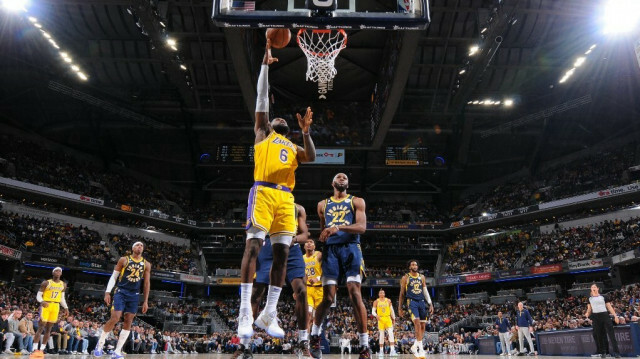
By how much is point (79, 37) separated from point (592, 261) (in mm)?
34883

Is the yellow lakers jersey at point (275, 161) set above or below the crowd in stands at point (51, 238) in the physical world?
below

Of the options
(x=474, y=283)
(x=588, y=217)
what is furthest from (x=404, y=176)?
(x=588, y=217)

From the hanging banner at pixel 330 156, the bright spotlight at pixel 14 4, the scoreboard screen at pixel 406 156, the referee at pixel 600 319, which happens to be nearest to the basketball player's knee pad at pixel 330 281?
the referee at pixel 600 319

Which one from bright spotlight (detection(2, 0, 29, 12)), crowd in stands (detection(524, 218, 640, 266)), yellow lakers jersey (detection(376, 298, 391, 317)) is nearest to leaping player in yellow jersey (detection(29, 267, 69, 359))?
yellow lakers jersey (detection(376, 298, 391, 317))

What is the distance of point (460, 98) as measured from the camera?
3158 centimetres

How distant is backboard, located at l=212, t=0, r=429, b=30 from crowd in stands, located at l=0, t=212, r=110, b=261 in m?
25.5

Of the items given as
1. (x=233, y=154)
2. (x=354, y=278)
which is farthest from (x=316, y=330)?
(x=233, y=154)

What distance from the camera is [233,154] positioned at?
123 feet

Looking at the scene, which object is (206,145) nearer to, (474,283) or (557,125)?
A: (474,283)

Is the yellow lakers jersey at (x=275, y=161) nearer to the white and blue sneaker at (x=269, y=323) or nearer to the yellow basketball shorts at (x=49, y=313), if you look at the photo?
the white and blue sneaker at (x=269, y=323)

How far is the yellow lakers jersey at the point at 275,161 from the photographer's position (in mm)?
5164

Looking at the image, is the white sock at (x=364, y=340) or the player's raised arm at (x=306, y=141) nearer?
the player's raised arm at (x=306, y=141)

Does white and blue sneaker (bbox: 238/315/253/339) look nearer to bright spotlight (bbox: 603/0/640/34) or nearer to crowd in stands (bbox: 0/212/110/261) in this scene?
bright spotlight (bbox: 603/0/640/34)

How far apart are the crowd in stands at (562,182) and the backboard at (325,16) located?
29.2 metres
